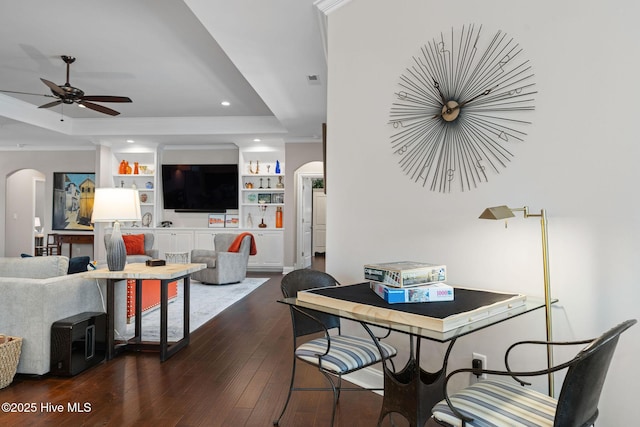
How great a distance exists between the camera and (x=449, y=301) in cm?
178

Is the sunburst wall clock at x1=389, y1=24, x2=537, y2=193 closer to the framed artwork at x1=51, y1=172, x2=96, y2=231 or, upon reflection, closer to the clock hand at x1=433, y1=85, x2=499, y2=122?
the clock hand at x1=433, y1=85, x2=499, y2=122

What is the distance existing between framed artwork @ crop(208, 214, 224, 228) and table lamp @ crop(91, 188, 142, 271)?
17.4 feet

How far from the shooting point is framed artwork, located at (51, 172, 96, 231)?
9.54m

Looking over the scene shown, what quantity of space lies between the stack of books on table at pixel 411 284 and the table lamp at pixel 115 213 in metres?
2.40

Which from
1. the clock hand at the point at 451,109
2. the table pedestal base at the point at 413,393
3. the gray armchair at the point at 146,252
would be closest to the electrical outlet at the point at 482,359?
the table pedestal base at the point at 413,393

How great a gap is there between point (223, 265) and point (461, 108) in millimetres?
5170

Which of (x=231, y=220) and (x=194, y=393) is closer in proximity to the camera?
(x=194, y=393)

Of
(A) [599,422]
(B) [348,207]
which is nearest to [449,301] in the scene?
(A) [599,422]

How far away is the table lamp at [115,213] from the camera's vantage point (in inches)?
134

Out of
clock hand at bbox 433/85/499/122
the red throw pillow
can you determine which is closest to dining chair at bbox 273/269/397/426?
clock hand at bbox 433/85/499/122

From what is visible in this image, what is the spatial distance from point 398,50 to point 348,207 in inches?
42.7

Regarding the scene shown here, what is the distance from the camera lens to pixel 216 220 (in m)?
8.91

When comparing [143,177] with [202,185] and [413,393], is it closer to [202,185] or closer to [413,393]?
[202,185]

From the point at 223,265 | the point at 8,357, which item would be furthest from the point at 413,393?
the point at 223,265
